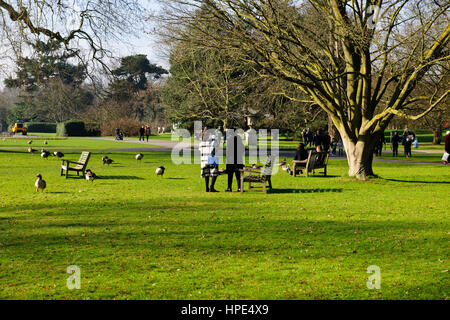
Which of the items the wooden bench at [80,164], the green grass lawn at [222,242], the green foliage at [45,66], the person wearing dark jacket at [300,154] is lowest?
the green grass lawn at [222,242]

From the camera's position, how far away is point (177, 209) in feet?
39.1

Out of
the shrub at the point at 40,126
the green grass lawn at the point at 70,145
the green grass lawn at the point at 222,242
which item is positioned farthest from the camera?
the shrub at the point at 40,126

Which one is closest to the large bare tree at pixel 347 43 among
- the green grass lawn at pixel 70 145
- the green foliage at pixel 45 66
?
the green foliage at pixel 45 66

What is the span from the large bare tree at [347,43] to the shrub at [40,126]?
72.8 m

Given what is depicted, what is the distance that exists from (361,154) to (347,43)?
3.89m

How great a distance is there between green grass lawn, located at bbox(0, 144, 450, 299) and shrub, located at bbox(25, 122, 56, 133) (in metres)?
73.9

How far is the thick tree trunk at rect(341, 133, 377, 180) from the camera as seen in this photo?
18.5 meters

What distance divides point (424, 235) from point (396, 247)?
1.24 m

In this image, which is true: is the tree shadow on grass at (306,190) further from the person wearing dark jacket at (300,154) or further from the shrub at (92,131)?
the shrub at (92,131)

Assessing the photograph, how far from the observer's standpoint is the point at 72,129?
7406 centimetres

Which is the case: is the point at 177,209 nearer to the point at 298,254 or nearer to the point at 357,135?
the point at 298,254

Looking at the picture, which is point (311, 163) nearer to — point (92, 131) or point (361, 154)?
point (361, 154)

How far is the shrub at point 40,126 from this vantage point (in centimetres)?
Answer: 8525
